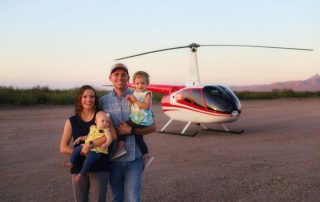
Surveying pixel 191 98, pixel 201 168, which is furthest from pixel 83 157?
pixel 191 98

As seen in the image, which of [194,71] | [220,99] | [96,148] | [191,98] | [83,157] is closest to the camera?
[96,148]

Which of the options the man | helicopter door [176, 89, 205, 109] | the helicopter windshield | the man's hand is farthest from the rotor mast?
the man's hand

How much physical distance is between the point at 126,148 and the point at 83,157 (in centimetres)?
46

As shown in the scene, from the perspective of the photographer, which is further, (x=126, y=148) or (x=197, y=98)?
(x=197, y=98)

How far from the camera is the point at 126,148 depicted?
3.86 meters

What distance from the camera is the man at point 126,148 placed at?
3818 mm

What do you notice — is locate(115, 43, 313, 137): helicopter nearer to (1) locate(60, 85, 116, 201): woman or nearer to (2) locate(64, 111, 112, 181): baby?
(1) locate(60, 85, 116, 201): woman

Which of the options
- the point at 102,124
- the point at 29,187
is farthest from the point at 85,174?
the point at 29,187

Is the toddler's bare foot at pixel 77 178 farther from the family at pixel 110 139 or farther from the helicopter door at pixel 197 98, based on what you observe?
the helicopter door at pixel 197 98

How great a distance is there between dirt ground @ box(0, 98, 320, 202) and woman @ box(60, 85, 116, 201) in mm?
1990

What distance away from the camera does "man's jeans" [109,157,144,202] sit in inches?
150

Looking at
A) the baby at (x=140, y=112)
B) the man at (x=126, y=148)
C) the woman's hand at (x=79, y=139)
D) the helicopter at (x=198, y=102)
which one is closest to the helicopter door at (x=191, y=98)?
the helicopter at (x=198, y=102)

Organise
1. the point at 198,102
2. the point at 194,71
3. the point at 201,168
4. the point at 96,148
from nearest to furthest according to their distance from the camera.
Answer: the point at 96,148 < the point at 201,168 < the point at 198,102 < the point at 194,71

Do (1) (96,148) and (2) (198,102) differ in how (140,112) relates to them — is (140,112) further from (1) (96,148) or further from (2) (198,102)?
(2) (198,102)
